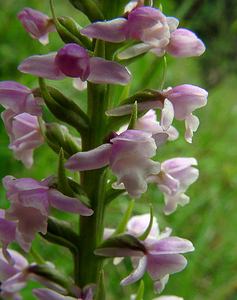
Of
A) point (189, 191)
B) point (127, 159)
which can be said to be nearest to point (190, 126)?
point (127, 159)

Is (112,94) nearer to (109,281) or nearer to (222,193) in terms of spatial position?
(109,281)

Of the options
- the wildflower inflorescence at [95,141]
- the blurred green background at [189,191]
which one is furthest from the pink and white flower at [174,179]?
the blurred green background at [189,191]

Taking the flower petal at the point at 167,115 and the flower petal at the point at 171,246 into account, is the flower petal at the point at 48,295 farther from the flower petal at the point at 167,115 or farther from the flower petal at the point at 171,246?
the flower petal at the point at 167,115

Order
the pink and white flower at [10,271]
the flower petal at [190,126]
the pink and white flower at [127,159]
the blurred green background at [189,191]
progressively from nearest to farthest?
1. the pink and white flower at [127,159]
2. the flower petal at [190,126]
3. the pink and white flower at [10,271]
4. the blurred green background at [189,191]

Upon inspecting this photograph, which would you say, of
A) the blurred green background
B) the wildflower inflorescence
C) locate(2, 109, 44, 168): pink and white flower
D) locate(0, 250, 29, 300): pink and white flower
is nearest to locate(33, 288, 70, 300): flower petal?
the wildflower inflorescence

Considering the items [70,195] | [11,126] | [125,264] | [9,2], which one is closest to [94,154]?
[70,195]

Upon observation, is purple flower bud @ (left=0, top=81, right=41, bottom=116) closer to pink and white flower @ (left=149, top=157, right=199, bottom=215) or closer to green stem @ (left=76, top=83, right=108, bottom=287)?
green stem @ (left=76, top=83, right=108, bottom=287)
